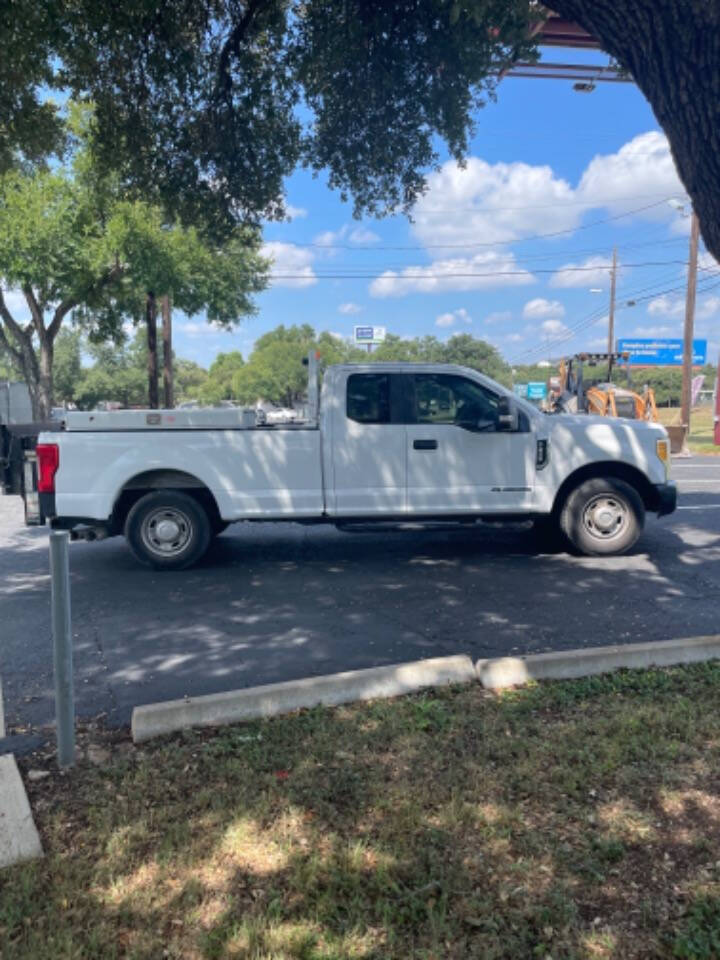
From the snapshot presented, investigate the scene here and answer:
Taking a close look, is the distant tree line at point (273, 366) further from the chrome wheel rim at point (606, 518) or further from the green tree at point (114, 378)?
the chrome wheel rim at point (606, 518)

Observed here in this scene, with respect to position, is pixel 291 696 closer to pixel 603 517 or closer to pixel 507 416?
pixel 507 416

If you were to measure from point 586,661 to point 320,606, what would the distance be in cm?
253

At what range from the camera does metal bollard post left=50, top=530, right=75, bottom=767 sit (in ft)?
10.4

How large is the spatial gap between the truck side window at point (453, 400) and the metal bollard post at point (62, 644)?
4.88m

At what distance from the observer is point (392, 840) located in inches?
107

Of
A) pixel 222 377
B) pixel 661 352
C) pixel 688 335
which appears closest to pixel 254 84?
pixel 688 335

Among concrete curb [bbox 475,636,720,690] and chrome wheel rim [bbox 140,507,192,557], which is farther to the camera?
chrome wheel rim [bbox 140,507,192,557]

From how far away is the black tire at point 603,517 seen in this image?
771 centimetres

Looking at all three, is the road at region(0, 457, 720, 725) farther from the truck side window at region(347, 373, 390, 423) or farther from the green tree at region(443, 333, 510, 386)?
the green tree at region(443, 333, 510, 386)

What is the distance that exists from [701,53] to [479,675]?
3.33 meters

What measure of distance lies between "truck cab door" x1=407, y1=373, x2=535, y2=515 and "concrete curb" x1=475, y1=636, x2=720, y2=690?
3.35 metres

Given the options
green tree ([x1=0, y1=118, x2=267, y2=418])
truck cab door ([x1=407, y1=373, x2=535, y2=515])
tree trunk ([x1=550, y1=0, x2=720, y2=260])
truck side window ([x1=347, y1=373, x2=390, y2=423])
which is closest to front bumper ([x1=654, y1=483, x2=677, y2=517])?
truck cab door ([x1=407, y1=373, x2=535, y2=515])

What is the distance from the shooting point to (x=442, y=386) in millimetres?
7617

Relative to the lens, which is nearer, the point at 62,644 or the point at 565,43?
the point at 62,644
